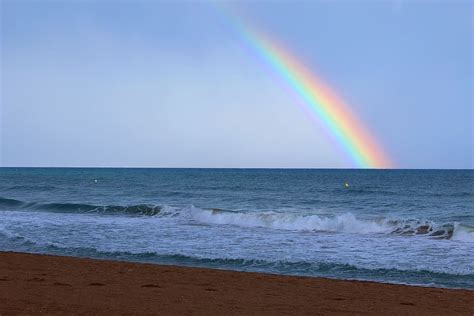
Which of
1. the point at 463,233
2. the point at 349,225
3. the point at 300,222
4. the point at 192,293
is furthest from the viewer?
the point at 300,222

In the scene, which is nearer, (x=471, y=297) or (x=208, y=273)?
(x=471, y=297)

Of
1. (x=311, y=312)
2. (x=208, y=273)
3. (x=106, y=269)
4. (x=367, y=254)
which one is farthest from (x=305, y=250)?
(x=311, y=312)

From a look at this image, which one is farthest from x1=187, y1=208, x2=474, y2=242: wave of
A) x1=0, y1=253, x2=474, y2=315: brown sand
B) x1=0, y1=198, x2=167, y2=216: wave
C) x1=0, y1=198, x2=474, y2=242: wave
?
x1=0, y1=253, x2=474, y2=315: brown sand

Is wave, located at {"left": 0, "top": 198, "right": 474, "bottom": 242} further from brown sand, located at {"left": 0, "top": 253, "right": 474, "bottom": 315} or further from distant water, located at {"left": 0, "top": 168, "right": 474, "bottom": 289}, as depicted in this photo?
brown sand, located at {"left": 0, "top": 253, "right": 474, "bottom": 315}

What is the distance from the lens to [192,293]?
9.44 meters

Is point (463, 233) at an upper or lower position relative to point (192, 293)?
upper

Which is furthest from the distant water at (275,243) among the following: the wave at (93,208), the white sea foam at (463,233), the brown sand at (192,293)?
the brown sand at (192,293)

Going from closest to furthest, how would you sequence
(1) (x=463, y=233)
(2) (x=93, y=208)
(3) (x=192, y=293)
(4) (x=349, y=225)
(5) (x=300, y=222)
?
(3) (x=192, y=293) → (1) (x=463, y=233) → (4) (x=349, y=225) → (5) (x=300, y=222) → (2) (x=93, y=208)

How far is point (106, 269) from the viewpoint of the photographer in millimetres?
12078

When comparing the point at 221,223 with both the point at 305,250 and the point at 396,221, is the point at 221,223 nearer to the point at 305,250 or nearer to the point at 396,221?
the point at 396,221

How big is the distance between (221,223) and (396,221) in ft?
25.6

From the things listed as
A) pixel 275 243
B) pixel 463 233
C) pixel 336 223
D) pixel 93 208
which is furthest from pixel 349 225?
pixel 93 208

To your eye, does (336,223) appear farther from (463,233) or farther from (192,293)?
(192,293)

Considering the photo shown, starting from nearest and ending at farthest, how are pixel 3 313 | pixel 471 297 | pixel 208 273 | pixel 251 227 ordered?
pixel 3 313, pixel 471 297, pixel 208 273, pixel 251 227
